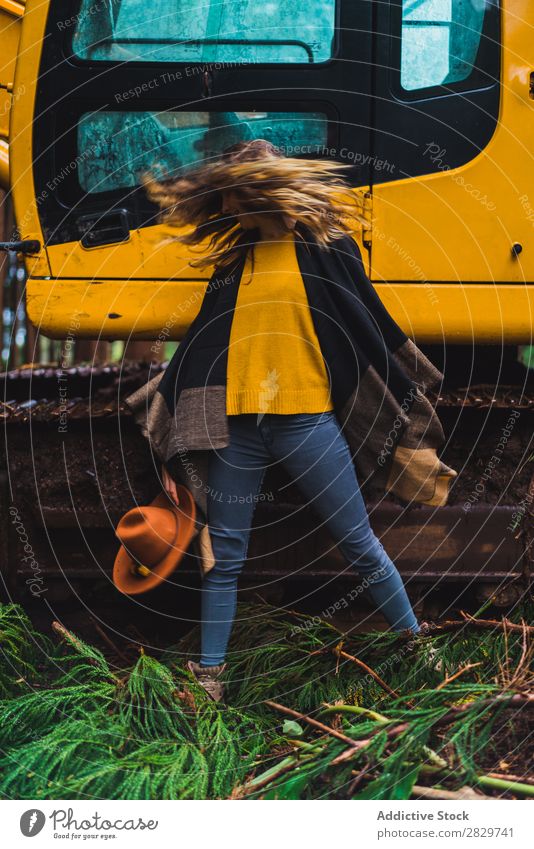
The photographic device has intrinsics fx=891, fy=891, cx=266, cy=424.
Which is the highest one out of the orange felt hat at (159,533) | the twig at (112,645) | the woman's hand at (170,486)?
the woman's hand at (170,486)

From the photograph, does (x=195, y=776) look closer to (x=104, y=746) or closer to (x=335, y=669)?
(x=104, y=746)

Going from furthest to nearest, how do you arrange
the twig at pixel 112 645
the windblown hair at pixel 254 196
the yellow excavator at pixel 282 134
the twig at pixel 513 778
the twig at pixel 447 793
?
1. the twig at pixel 112 645
2. the yellow excavator at pixel 282 134
3. the windblown hair at pixel 254 196
4. the twig at pixel 513 778
5. the twig at pixel 447 793

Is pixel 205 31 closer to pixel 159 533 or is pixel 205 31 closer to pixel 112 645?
pixel 159 533

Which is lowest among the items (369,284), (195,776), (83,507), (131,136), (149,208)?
(195,776)

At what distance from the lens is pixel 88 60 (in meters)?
3.46

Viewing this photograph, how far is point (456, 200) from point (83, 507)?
6.53 ft

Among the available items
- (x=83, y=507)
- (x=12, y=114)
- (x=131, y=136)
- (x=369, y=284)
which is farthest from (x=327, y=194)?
(x=83, y=507)

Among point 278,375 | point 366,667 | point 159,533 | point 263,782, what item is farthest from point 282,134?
point 263,782

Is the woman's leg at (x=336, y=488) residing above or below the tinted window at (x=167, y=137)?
below

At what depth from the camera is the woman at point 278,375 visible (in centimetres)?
302

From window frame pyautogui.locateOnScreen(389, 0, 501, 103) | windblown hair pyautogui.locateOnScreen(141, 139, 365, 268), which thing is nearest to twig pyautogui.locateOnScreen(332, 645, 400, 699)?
windblown hair pyautogui.locateOnScreen(141, 139, 365, 268)

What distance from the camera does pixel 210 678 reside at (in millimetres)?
3209

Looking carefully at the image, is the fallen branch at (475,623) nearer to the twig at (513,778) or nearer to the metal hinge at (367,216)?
the twig at (513,778)

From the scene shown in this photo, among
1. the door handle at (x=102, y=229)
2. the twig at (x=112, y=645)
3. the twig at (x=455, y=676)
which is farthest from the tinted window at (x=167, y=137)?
the twig at (x=455, y=676)
